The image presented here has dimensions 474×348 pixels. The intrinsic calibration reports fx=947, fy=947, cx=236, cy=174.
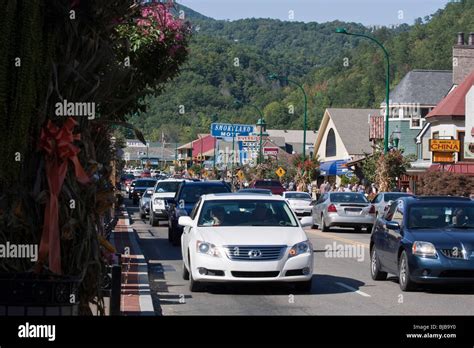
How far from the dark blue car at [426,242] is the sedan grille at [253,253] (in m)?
2.24

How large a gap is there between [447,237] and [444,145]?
35.9m

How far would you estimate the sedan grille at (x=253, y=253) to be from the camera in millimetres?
14602

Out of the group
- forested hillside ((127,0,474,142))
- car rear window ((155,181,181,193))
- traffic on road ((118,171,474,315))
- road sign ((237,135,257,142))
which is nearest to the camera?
traffic on road ((118,171,474,315))

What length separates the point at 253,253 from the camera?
14617 millimetres

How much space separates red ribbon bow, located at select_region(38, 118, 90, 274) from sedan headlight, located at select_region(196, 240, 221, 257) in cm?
787

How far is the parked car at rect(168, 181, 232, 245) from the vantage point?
85.5 ft

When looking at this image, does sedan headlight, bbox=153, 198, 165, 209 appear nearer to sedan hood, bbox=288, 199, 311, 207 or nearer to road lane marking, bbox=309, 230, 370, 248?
road lane marking, bbox=309, 230, 370, 248

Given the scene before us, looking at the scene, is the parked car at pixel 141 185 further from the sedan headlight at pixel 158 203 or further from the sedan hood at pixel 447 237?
the sedan hood at pixel 447 237

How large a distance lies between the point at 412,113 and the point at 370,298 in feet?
185

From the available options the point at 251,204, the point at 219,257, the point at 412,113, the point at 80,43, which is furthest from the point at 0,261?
the point at 412,113

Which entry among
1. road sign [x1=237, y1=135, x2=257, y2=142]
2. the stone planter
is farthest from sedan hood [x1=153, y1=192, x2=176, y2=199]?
road sign [x1=237, y1=135, x2=257, y2=142]

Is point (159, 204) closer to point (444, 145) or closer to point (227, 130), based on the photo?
point (444, 145)

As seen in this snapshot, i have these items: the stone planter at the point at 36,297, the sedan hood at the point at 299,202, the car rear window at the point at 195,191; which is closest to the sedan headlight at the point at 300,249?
the stone planter at the point at 36,297

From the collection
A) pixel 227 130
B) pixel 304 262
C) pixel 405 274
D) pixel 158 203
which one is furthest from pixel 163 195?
pixel 227 130
